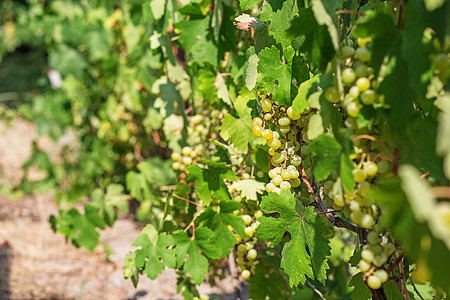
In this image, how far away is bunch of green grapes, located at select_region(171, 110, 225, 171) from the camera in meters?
1.55

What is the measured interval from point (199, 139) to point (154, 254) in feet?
1.99

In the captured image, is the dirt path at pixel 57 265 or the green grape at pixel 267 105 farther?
the dirt path at pixel 57 265

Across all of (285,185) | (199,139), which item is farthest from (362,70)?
(199,139)

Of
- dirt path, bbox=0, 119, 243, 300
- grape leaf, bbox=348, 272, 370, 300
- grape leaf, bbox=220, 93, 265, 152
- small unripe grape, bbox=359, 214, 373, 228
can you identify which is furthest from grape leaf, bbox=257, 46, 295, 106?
dirt path, bbox=0, 119, 243, 300

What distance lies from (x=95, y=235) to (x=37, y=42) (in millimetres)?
3782

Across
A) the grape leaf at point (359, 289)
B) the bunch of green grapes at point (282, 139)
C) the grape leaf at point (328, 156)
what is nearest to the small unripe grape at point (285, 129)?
the bunch of green grapes at point (282, 139)

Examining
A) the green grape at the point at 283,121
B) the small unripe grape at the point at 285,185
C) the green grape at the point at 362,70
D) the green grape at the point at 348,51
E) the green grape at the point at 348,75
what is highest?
the green grape at the point at 348,51

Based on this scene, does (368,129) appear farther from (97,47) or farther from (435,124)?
(97,47)

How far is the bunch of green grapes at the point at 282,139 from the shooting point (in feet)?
3.03

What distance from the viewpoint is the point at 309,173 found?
1053mm

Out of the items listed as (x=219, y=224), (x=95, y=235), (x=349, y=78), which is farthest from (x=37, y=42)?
(x=349, y=78)

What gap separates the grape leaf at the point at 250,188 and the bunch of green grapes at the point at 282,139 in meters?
→ 0.21

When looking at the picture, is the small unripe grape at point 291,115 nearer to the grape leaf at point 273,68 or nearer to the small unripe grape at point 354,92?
the grape leaf at point 273,68

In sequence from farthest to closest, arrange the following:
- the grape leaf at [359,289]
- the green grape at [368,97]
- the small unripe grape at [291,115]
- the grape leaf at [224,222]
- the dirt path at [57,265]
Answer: the dirt path at [57,265]
the grape leaf at [224,222]
the grape leaf at [359,289]
the small unripe grape at [291,115]
the green grape at [368,97]
